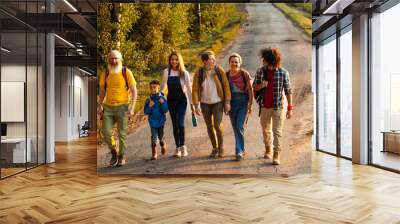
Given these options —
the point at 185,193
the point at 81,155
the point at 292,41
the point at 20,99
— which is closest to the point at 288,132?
the point at 292,41

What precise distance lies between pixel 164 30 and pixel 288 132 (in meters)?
2.82

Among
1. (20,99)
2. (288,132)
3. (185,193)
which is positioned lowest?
(185,193)

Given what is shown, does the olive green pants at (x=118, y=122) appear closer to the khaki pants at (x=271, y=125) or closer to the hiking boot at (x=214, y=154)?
the hiking boot at (x=214, y=154)

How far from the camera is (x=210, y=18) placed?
7254mm

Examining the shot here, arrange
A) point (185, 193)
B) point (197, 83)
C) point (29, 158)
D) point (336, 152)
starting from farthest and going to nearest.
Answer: point (336, 152)
point (29, 158)
point (197, 83)
point (185, 193)

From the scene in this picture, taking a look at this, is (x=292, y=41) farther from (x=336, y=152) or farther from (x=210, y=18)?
(x=336, y=152)

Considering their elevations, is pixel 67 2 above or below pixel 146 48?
above

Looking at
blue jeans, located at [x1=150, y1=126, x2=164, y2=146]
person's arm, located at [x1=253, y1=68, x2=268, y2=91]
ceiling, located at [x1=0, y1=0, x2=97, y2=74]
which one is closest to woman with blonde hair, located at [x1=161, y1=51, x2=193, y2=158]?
blue jeans, located at [x1=150, y1=126, x2=164, y2=146]

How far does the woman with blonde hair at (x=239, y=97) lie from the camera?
7066mm

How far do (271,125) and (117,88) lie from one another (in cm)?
274

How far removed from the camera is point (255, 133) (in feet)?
23.2

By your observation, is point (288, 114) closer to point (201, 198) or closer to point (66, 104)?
point (201, 198)

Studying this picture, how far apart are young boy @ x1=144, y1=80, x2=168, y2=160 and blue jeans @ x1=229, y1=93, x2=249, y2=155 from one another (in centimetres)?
118

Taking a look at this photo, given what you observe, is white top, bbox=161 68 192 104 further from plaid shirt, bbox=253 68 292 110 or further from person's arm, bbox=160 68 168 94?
plaid shirt, bbox=253 68 292 110
